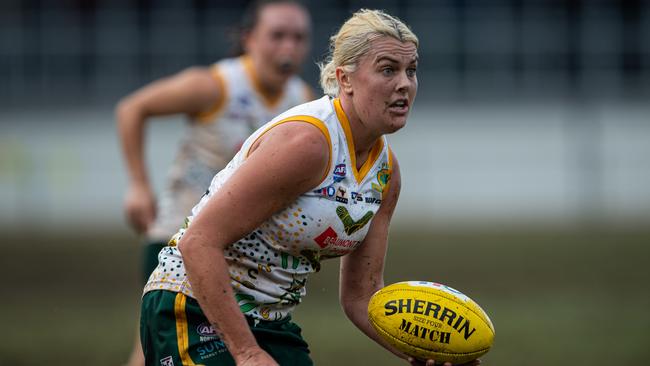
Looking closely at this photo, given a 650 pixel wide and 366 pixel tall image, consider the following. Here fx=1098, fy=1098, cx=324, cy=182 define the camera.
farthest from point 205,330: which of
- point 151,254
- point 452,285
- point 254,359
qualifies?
point 452,285

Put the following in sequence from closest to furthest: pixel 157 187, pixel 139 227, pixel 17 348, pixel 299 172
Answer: pixel 299 172 → pixel 139 227 → pixel 17 348 → pixel 157 187

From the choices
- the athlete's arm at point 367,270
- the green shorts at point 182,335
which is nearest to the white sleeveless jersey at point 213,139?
the athlete's arm at point 367,270

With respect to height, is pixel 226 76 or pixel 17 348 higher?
pixel 226 76

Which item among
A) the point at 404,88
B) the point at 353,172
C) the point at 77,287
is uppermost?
the point at 404,88

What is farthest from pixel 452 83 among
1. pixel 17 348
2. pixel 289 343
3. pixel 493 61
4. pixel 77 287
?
pixel 289 343

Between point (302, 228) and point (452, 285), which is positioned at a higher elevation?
point (302, 228)

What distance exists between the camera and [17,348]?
25.3 ft

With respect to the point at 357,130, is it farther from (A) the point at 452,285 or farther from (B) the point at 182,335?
(A) the point at 452,285

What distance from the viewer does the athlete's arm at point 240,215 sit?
3492 mm

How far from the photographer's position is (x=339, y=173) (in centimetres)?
371

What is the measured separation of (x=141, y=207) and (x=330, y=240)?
261cm

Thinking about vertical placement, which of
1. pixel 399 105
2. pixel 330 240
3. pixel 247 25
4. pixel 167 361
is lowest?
pixel 167 361

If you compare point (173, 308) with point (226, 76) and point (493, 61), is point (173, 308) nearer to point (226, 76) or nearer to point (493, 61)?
point (226, 76)

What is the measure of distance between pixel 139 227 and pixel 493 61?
1386 centimetres
